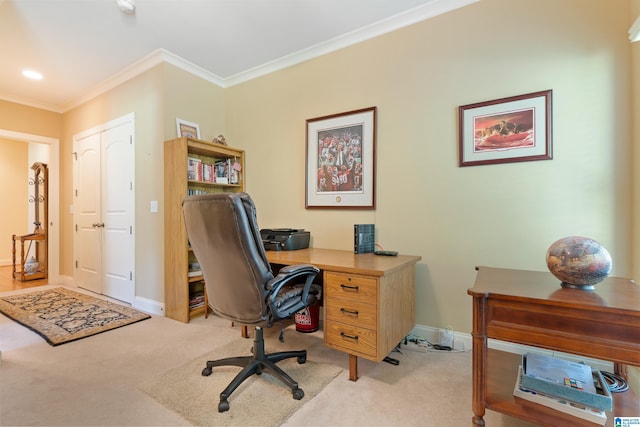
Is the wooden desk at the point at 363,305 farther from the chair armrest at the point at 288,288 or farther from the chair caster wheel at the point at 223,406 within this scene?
the chair caster wheel at the point at 223,406

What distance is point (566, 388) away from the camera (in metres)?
1.15

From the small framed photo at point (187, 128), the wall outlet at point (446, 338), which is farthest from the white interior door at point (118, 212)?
the wall outlet at point (446, 338)

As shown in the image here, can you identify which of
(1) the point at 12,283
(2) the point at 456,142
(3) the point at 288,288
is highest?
(2) the point at 456,142

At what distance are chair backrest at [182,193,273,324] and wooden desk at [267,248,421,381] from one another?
0.48 metres

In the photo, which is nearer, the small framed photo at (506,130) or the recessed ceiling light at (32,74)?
the small framed photo at (506,130)

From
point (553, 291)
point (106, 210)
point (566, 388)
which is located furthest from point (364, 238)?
point (106, 210)

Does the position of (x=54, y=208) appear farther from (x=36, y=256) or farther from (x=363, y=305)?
(x=363, y=305)

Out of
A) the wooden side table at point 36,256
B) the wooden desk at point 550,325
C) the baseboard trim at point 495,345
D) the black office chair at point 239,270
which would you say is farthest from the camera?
the wooden side table at point 36,256

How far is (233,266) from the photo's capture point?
57.7 inches

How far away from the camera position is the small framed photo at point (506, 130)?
188 centimetres

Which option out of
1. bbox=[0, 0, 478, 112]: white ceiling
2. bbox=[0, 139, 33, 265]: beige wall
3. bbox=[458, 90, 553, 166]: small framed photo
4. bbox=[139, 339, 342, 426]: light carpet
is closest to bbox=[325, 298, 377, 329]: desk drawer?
bbox=[139, 339, 342, 426]: light carpet

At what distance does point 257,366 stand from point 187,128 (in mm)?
2535

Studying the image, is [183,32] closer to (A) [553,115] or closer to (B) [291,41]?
(B) [291,41]

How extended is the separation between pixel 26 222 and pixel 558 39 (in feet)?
28.5
